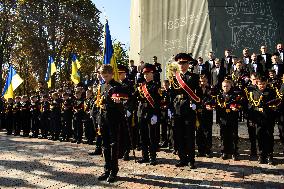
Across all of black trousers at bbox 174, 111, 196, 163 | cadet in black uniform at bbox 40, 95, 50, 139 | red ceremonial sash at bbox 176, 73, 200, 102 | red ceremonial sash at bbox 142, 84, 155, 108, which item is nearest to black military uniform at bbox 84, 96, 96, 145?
cadet in black uniform at bbox 40, 95, 50, 139

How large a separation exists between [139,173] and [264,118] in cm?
327

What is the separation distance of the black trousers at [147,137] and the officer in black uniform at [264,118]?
2454mm

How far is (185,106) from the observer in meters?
7.28

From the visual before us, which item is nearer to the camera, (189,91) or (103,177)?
(103,177)

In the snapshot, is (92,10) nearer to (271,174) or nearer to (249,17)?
(249,17)

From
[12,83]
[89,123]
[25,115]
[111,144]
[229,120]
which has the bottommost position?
[111,144]

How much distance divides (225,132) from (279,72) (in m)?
3.91

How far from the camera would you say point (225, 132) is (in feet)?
27.6

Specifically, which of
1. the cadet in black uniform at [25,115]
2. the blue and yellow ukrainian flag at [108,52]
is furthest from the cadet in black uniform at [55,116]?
the blue and yellow ukrainian flag at [108,52]

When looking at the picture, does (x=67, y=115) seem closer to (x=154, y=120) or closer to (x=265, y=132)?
(x=154, y=120)

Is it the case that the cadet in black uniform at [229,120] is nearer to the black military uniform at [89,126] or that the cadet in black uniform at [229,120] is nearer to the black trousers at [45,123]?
the black military uniform at [89,126]

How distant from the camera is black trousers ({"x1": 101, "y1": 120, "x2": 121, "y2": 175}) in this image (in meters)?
6.26

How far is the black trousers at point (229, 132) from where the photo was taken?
8336 mm

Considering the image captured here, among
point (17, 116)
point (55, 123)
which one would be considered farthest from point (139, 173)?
point (17, 116)
